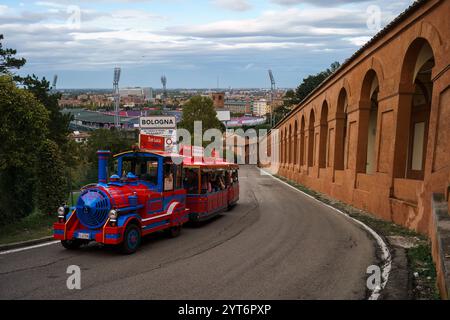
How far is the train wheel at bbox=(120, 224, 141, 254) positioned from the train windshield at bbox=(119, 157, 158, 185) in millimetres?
1990

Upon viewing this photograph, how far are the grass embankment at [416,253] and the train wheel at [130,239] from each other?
6.34m

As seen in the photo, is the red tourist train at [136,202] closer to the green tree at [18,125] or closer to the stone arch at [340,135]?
the green tree at [18,125]

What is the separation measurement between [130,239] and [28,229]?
446 cm

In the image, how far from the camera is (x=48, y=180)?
15.5 metres

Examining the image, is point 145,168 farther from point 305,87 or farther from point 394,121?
point 305,87

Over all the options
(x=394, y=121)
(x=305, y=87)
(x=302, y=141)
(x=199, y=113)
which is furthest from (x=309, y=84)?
(x=394, y=121)

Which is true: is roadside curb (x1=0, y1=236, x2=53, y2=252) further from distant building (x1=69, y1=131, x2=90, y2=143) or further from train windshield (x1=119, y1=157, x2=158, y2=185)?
distant building (x1=69, y1=131, x2=90, y2=143)

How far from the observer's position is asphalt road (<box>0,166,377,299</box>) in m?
7.24

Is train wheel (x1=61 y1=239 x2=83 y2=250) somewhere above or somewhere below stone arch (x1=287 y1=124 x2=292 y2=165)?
below

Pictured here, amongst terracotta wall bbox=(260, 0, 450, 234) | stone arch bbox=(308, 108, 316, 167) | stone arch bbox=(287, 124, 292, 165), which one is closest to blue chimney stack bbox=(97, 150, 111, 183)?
terracotta wall bbox=(260, 0, 450, 234)

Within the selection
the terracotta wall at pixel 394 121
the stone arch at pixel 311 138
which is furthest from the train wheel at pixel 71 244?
the stone arch at pixel 311 138

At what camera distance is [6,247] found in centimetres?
1036

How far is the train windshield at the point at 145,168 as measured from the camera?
40.5 feet
